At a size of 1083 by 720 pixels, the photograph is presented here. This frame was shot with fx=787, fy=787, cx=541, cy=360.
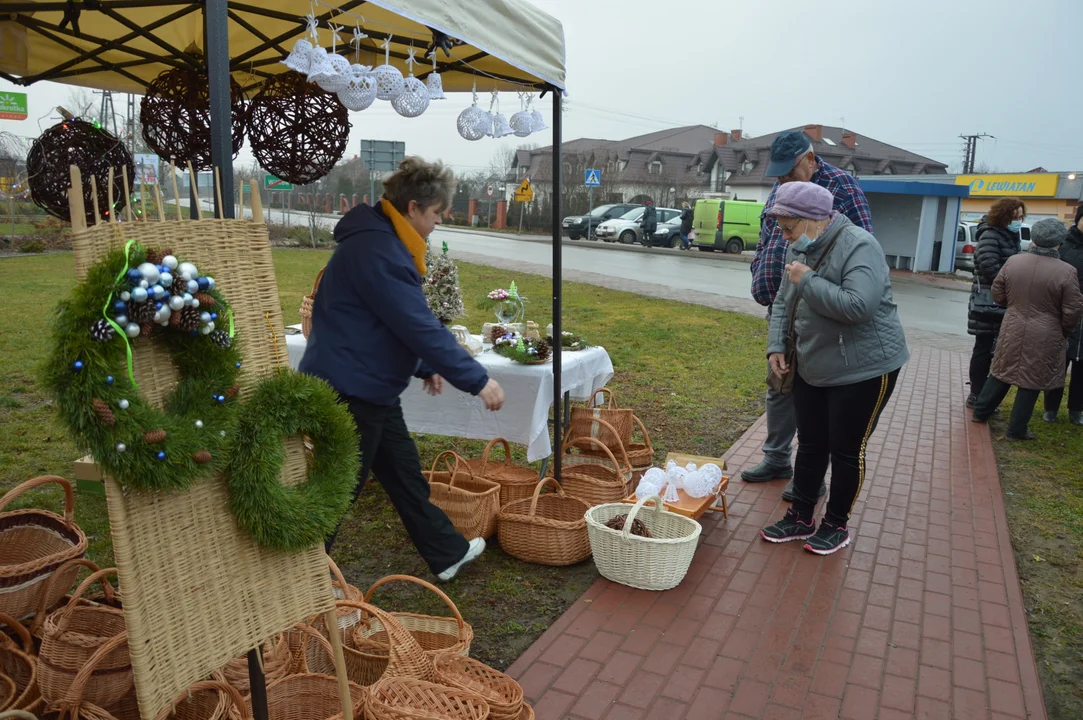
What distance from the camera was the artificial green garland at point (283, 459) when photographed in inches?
67.7

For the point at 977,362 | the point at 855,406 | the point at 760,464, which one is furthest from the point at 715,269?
the point at 855,406

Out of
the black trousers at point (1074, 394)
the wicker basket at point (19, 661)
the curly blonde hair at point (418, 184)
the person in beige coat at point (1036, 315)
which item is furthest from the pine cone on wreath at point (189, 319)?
the black trousers at point (1074, 394)

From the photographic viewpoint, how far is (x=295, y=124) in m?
4.16

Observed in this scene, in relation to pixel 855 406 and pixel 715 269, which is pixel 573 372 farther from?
pixel 715 269

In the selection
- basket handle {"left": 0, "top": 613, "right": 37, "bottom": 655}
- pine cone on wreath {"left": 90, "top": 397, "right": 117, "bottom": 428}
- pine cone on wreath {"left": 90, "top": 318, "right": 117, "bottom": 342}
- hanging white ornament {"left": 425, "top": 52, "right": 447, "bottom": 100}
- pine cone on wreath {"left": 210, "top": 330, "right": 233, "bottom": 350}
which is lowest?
basket handle {"left": 0, "top": 613, "right": 37, "bottom": 655}

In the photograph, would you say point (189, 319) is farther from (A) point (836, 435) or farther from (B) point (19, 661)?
(A) point (836, 435)

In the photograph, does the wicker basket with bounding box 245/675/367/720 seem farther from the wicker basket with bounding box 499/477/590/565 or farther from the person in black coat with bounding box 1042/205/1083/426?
the person in black coat with bounding box 1042/205/1083/426

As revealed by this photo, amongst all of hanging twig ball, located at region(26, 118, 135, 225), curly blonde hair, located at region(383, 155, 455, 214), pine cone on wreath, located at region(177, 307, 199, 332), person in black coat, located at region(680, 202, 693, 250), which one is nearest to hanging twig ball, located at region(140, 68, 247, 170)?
hanging twig ball, located at region(26, 118, 135, 225)

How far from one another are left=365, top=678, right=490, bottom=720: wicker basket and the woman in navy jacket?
2.79 feet

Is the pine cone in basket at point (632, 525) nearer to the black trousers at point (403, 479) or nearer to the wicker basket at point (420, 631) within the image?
the black trousers at point (403, 479)

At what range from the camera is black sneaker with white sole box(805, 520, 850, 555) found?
397 cm

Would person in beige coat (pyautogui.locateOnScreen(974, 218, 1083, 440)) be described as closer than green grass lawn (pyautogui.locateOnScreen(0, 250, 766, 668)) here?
No

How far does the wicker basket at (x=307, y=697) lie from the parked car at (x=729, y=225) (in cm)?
2613

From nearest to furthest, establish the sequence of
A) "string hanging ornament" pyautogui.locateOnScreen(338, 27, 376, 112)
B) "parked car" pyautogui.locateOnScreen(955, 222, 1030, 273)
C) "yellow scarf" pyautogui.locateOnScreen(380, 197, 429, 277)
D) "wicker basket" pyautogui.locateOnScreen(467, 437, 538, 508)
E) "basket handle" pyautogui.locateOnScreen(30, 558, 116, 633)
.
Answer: "basket handle" pyautogui.locateOnScreen(30, 558, 116, 633), "yellow scarf" pyautogui.locateOnScreen(380, 197, 429, 277), "string hanging ornament" pyautogui.locateOnScreen(338, 27, 376, 112), "wicker basket" pyautogui.locateOnScreen(467, 437, 538, 508), "parked car" pyautogui.locateOnScreen(955, 222, 1030, 273)
